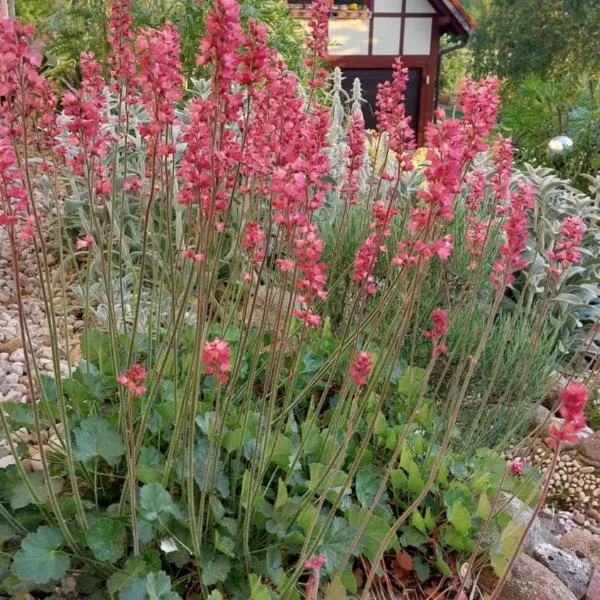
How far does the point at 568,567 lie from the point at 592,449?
119 cm

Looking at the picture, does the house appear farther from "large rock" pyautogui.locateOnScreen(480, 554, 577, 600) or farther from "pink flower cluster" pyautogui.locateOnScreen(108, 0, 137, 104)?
"large rock" pyautogui.locateOnScreen(480, 554, 577, 600)

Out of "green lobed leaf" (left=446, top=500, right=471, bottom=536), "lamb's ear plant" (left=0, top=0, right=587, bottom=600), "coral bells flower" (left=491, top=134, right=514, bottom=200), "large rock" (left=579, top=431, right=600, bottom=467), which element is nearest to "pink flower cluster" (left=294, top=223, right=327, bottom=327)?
"lamb's ear plant" (left=0, top=0, right=587, bottom=600)

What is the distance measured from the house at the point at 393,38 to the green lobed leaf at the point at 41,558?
1374 centimetres

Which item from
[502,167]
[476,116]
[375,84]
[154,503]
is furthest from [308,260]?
[375,84]

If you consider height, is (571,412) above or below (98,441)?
above

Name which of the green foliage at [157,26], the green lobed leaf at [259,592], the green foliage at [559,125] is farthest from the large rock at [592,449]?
the green foliage at [157,26]

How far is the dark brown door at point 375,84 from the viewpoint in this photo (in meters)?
14.8

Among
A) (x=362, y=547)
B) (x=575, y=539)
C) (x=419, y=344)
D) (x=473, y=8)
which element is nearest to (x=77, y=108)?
(x=362, y=547)

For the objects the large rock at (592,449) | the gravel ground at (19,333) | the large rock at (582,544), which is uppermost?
the gravel ground at (19,333)

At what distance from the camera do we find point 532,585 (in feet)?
7.38

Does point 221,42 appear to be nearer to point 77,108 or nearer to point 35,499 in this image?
point 77,108

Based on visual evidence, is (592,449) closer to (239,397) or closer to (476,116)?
(239,397)

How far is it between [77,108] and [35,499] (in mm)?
953

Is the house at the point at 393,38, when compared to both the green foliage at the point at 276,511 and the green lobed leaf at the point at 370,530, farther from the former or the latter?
the green lobed leaf at the point at 370,530
